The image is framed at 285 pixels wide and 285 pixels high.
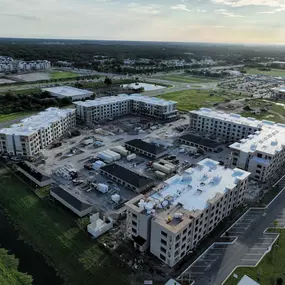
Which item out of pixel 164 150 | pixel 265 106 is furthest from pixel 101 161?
pixel 265 106

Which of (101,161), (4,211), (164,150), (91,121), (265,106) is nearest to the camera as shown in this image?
(4,211)

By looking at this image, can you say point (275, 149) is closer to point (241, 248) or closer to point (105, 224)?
point (241, 248)

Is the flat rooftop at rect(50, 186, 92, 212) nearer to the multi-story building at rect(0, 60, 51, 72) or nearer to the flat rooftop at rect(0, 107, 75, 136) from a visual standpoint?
the flat rooftop at rect(0, 107, 75, 136)

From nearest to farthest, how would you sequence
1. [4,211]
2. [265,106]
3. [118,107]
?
[4,211] < [118,107] < [265,106]

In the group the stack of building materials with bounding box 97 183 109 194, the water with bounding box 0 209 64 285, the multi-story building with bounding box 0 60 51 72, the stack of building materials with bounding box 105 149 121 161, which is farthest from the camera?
the multi-story building with bounding box 0 60 51 72

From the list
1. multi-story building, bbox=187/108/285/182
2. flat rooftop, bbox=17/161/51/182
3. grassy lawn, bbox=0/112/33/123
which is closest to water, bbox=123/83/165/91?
multi-story building, bbox=187/108/285/182

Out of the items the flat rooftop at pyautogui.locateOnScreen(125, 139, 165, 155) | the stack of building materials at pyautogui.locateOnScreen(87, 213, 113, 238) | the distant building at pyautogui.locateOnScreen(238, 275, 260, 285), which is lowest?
the distant building at pyautogui.locateOnScreen(238, 275, 260, 285)
